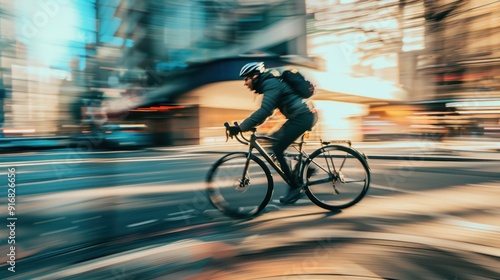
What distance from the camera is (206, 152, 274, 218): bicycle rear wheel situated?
4.07 meters

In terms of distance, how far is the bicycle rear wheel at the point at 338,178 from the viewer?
426 centimetres

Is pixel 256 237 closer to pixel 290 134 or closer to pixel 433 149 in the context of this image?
pixel 290 134

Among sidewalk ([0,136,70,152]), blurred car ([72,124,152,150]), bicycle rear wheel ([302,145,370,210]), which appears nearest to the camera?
bicycle rear wheel ([302,145,370,210])

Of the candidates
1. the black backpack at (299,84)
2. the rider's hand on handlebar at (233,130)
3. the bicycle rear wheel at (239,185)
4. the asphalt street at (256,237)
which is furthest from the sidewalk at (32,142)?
the black backpack at (299,84)

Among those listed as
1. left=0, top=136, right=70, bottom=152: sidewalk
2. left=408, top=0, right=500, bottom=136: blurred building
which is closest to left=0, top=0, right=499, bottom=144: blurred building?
left=408, top=0, right=500, bottom=136: blurred building

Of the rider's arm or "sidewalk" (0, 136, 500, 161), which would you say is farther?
"sidewalk" (0, 136, 500, 161)

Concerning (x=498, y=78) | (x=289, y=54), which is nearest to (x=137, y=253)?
(x=498, y=78)

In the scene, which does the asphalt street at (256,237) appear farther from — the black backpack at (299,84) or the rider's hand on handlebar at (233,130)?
the black backpack at (299,84)

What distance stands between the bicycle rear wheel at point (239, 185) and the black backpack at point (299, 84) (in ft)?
2.88

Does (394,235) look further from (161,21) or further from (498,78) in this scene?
(161,21)

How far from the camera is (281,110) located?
423 centimetres

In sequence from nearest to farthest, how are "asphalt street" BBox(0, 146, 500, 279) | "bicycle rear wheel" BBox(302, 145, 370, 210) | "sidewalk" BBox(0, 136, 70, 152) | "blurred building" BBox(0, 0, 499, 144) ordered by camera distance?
"asphalt street" BBox(0, 146, 500, 279) < "bicycle rear wheel" BBox(302, 145, 370, 210) < "blurred building" BBox(0, 0, 499, 144) < "sidewalk" BBox(0, 136, 70, 152)

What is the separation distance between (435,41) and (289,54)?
12259 millimetres

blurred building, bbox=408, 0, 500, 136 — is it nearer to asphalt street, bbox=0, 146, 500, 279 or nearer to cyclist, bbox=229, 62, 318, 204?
asphalt street, bbox=0, 146, 500, 279
